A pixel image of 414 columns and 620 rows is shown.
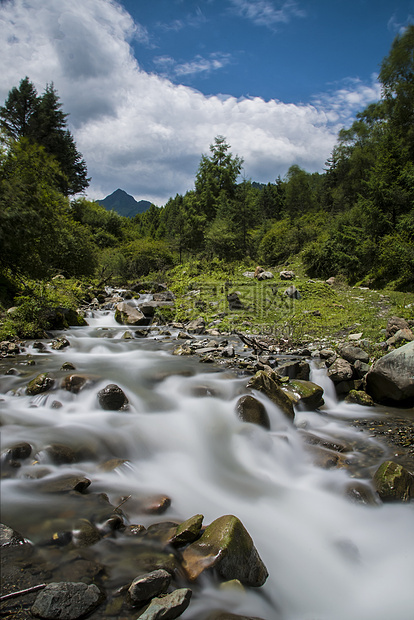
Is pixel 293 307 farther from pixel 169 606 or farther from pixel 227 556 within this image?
pixel 169 606

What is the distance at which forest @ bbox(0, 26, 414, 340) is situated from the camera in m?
13.2

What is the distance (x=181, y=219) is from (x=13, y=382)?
115 feet

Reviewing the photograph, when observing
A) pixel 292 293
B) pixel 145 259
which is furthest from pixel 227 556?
pixel 145 259

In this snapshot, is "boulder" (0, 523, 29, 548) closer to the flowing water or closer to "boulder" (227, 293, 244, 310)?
the flowing water

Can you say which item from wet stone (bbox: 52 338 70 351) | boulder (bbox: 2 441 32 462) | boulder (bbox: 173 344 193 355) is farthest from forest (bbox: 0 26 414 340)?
boulder (bbox: 2 441 32 462)

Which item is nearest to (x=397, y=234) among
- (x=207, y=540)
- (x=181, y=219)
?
(x=207, y=540)

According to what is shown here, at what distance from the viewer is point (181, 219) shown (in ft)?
129

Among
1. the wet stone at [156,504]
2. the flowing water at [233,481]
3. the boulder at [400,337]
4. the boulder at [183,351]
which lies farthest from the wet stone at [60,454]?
the boulder at [400,337]

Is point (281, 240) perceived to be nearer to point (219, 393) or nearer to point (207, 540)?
point (219, 393)

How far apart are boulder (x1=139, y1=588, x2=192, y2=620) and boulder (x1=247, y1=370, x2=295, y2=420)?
405 cm

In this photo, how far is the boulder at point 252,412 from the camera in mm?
Answer: 5887

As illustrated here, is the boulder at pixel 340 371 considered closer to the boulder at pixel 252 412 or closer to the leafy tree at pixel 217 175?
the boulder at pixel 252 412

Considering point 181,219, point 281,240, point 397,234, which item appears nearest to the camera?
point 397,234

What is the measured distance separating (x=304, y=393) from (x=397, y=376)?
1917 millimetres
